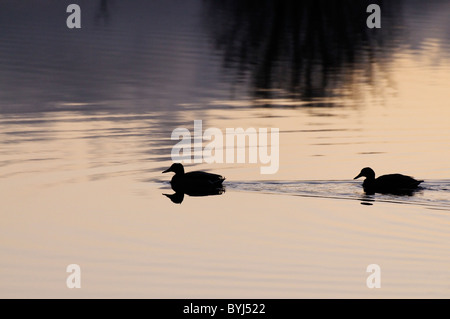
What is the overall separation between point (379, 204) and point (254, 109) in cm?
927

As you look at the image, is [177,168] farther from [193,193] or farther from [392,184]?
[392,184]

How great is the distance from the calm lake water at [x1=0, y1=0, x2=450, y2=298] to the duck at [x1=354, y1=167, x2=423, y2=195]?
0.50 feet

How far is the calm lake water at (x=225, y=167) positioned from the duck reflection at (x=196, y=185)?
0.21m

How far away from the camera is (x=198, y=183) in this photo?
17.8 metres

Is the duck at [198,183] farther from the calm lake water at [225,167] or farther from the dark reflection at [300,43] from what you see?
the dark reflection at [300,43]

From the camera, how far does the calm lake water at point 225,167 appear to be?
13.3 m

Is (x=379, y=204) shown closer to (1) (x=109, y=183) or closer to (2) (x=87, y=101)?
(1) (x=109, y=183)

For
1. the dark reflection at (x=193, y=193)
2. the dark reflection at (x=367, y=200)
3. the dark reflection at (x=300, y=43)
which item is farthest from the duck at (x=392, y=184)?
the dark reflection at (x=300, y=43)

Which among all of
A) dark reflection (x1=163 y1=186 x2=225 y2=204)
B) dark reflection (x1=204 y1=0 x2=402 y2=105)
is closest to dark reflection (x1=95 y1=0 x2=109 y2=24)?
dark reflection (x1=204 y1=0 x2=402 y2=105)

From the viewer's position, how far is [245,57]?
1457 inches

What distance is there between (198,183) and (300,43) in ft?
76.6

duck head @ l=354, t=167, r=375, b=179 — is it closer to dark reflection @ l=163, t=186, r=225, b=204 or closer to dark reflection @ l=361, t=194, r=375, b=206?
dark reflection @ l=361, t=194, r=375, b=206

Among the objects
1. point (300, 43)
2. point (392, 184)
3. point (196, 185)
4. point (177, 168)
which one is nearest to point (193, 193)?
point (196, 185)

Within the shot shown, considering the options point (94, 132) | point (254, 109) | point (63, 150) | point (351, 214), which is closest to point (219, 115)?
point (254, 109)
